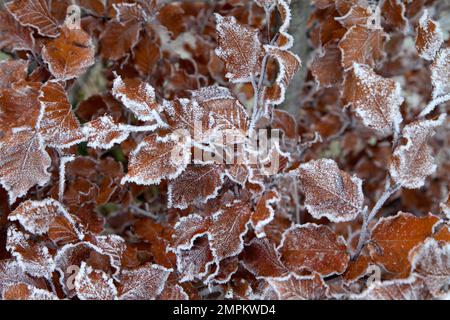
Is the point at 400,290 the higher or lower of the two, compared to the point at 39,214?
higher

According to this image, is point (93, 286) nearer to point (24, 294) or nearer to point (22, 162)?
point (24, 294)

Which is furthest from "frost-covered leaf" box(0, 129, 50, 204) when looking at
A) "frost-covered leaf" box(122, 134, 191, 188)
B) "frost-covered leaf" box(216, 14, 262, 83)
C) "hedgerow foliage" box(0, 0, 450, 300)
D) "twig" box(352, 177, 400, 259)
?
"twig" box(352, 177, 400, 259)

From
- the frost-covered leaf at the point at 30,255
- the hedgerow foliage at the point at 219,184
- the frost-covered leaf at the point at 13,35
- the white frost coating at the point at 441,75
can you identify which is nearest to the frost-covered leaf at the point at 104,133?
the hedgerow foliage at the point at 219,184

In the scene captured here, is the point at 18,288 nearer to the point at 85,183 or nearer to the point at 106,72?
the point at 85,183

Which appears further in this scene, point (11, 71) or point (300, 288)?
point (11, 71)

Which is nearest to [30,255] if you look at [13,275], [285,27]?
[13,275]

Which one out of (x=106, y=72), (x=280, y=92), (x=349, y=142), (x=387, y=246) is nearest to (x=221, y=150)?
(x=280, y=92)
